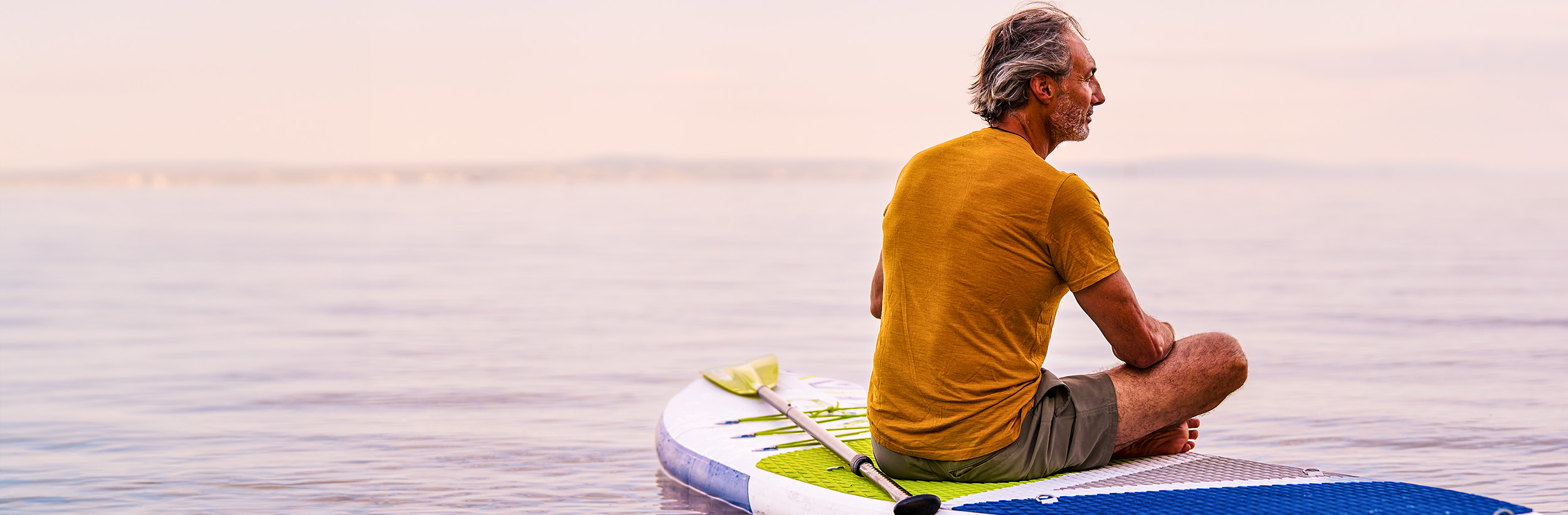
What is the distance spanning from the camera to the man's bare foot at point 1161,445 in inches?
124

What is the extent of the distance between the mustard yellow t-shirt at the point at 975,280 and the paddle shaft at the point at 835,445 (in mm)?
105

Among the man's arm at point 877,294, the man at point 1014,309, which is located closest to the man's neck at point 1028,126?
the man at point 1014,309

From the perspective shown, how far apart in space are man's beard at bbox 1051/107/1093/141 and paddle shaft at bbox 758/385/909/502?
88 centimetres

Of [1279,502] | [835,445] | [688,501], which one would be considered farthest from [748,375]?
[1279,502]

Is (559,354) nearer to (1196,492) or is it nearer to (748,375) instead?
(748,375)

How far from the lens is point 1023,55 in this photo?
2736mm

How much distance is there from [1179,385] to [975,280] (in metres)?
0.61

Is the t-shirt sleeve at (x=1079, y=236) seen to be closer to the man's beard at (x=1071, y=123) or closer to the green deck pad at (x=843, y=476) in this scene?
the man's beard at (x=1071, y=123)

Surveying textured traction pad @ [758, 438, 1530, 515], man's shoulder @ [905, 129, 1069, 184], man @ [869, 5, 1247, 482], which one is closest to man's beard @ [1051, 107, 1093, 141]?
man @ [869, 5, 1247, 482]

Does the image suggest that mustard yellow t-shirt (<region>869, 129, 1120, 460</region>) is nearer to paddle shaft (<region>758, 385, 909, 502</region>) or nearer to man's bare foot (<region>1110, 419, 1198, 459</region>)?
paddle shaft (<region>758, 385, 909, 502</region>)

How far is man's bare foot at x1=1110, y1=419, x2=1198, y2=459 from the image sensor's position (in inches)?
124

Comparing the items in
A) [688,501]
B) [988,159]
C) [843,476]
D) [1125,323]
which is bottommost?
[688,501]

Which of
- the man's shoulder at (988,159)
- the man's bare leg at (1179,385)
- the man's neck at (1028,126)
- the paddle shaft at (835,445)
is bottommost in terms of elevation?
the paddle shaft at (835,445)

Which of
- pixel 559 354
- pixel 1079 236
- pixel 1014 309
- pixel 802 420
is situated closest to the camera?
pixel 1079 236
